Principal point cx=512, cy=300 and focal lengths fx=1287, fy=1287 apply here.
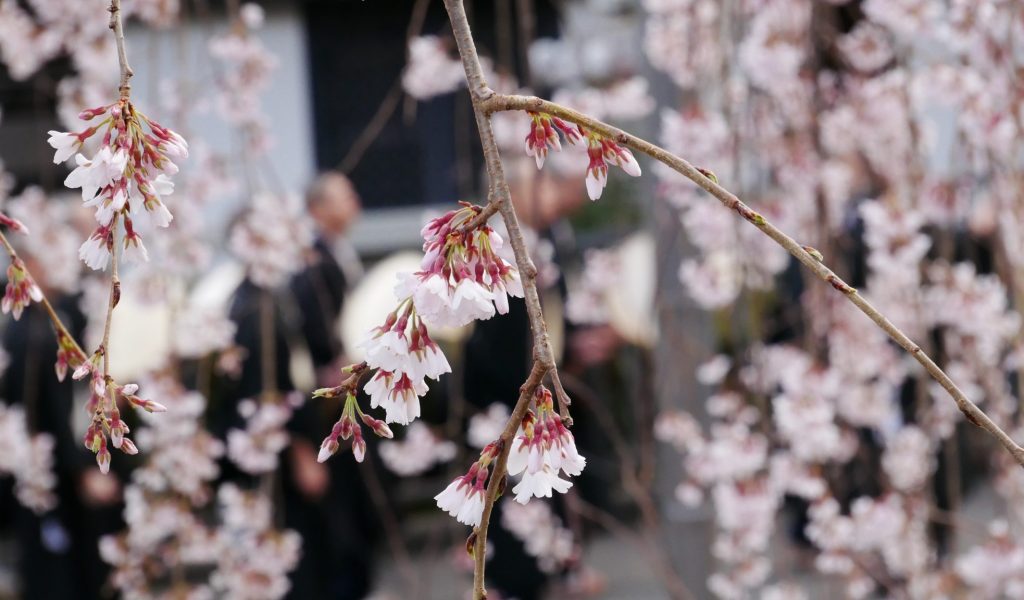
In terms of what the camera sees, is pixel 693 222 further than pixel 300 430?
No

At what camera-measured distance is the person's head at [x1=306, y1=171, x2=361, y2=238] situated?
312 cm

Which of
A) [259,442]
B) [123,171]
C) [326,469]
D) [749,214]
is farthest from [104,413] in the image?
[326,469]

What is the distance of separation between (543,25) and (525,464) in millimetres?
4194

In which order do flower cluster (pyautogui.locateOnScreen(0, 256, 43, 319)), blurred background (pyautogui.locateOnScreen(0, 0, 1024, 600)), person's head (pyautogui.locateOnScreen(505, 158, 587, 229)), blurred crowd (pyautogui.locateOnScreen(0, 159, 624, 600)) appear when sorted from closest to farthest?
1. flower cluster (pyautogui.locateOnScreen(0, 256, 43, 319))
2. blurred background (pyautogui.locateOnScreen(0, 0, 1024, 600))
3. person's head (pyautogui.locateOnScreen(505, 158, 587, 229))
4. blurred crowd (pyautogui.locateOnScreen(0, 159, 624, 600))

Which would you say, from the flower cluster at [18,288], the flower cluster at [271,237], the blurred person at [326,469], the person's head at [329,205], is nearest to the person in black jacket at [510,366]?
the blurred person at [326,469]

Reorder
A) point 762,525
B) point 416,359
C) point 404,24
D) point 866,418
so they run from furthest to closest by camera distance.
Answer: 1. point 404,24
2. point 866,418
3. point 762,525
4. point 416,359

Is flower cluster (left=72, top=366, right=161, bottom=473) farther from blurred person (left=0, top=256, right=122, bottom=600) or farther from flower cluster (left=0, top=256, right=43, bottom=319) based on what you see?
blurred person (left=0, top=256, right=122, bottom=600)

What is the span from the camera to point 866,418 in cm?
234

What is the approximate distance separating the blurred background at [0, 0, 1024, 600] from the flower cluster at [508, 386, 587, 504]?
3.47 feet

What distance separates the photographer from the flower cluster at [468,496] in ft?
2.30

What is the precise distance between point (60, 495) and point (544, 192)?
1.38 m

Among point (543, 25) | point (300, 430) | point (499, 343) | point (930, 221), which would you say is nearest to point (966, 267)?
point (930, 221)

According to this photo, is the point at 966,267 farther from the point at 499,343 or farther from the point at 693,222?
the point at 499,343

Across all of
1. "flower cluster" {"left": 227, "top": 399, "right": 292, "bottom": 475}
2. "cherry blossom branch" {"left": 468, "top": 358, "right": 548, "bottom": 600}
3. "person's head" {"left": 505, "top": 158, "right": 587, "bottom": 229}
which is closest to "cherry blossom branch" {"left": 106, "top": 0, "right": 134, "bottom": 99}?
"cherry blossom branch" {"left": 468, "top": 358, "right": 548, "bottom": 600}
